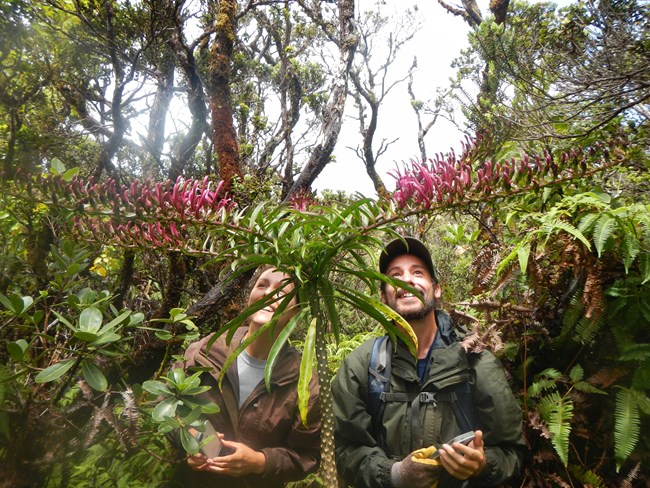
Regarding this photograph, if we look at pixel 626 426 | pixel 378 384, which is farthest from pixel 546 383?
pixel 378 384

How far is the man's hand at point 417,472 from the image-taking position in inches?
65.5

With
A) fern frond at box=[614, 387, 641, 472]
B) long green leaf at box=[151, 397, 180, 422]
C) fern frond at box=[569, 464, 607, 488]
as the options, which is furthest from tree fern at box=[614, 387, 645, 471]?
long green leaf at box=[151, 397, 180, 422]

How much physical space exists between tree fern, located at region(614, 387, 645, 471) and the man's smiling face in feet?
3.24

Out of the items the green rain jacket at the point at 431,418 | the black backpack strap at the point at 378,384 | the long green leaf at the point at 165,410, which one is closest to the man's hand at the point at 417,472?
→ the green rain jacket at the point at 431,418

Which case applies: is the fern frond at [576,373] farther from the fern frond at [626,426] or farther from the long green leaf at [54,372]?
the long green leaf at [54,372]

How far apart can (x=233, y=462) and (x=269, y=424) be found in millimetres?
286

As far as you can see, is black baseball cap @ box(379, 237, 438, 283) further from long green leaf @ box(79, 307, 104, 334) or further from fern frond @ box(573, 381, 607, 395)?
long green leaf @ box(79, 307, 104, 334)

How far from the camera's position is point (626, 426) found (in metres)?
1.83

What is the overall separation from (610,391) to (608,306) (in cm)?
46

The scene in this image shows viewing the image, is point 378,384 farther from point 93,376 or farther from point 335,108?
point 335,108

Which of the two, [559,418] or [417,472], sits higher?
[559,418]

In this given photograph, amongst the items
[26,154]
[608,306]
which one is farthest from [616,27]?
[26,154]

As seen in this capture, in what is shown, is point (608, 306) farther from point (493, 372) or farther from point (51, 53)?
point (51, 53)

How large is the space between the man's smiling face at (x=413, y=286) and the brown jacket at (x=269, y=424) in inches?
24.4
